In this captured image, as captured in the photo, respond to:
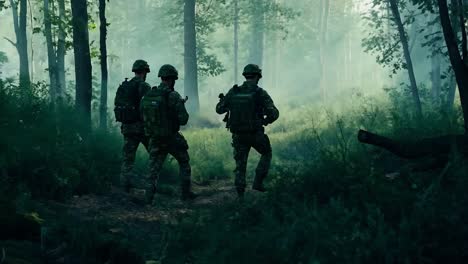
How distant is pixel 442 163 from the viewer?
5242 mm

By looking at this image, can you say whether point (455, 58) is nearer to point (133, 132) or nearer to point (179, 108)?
point (179, 108)

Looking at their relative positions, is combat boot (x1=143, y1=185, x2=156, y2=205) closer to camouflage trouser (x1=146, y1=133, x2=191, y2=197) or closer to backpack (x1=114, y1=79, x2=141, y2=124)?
camouflage trouser (x1=146, y1=133, x2=191, y2=197)

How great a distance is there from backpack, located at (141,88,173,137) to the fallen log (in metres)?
3.13

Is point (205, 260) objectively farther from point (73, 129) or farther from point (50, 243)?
point (73, 129)

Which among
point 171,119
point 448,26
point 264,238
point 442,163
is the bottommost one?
point 264,238

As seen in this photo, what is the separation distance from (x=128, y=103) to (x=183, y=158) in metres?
1.29

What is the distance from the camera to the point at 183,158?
7.65 metres

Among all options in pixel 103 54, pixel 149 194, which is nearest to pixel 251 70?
pixel 149 194

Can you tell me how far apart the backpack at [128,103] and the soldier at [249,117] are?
146 cm

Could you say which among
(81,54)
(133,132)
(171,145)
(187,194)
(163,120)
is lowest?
(187,194)

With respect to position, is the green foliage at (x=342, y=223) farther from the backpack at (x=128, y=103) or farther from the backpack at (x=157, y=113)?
the backpack at (x=128, y=103)

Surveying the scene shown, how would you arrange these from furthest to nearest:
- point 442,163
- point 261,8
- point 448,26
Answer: point 261,8
point 448,26
point 442,163

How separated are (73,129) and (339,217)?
598 cm

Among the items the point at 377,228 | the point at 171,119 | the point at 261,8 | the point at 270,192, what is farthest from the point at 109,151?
the point at 261,8
